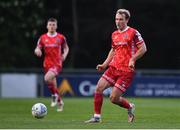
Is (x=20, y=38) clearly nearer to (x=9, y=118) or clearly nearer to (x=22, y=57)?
(x=22, y=57)

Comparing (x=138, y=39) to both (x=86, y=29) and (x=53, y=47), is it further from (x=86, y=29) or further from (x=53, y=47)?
(x=86, y=29)

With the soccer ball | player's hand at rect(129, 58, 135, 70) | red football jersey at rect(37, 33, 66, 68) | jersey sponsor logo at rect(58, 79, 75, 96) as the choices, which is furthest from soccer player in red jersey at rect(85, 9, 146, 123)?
jersey sponsor logo at rect(58, 79, 75, 96)

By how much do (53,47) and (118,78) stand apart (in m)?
6.75

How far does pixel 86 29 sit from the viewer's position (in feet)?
171

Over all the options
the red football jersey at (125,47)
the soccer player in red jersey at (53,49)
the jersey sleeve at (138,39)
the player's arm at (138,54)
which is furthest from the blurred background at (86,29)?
the player's arm at (138,54)

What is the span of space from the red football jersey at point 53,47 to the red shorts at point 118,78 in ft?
21.5

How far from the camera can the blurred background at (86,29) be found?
49344 mm

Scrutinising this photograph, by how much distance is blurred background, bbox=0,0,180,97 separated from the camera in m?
49.3

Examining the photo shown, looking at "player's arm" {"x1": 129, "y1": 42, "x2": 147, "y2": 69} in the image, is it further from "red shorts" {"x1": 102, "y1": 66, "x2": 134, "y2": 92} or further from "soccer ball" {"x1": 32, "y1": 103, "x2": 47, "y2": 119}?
"soccer ball" {"x1": 32, "y1": 103, "x2": 47, "y2": 119}

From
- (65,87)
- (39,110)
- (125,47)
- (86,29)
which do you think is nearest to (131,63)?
(125,47)

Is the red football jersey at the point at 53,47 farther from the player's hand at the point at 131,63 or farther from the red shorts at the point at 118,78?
the player's hand at the point at 131,63

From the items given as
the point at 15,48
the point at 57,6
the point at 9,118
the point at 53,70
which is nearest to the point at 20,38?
the point at 15,48

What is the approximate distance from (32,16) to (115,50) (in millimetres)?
33925

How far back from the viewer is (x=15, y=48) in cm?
4931
